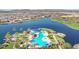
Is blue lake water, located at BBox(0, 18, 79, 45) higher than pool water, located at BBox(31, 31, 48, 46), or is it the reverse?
blue lake water, located at BBox(0, 18, 79, 45)

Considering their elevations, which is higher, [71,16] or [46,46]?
[71,16]

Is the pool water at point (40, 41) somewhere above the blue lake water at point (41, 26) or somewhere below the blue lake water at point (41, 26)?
below

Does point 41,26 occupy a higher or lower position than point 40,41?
higher

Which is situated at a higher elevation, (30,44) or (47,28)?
(47,28)
